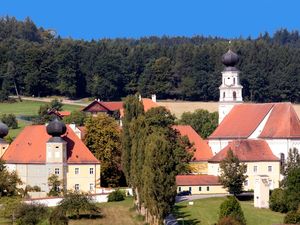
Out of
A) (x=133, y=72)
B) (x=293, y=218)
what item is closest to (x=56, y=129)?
(x=293, y=218)

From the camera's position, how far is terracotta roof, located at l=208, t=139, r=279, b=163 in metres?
81.8

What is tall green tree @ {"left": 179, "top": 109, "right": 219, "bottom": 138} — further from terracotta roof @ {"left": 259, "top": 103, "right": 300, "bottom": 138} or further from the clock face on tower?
terracotta roof @ {"left": 259, "top": 103, "right": 300, "bottom": 138}

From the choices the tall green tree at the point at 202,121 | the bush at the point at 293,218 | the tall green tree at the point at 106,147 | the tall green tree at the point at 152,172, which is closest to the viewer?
the tall green tree at the point at 152,172

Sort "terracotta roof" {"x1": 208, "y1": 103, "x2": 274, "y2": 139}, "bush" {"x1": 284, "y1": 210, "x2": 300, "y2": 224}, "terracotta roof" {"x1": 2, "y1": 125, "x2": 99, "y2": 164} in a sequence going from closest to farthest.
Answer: "bush" {"x1": 284, "y1": 210, "x2": 300, "y2": 224} → "terracotta roof" {"x1": 2, "y1": 125, "x2": 99, "y2": 164} → "terracotta roof" {"x1": 208, "y1": 103, "x2": 274, "y2": 139}

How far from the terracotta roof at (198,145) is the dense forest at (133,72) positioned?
5179cm

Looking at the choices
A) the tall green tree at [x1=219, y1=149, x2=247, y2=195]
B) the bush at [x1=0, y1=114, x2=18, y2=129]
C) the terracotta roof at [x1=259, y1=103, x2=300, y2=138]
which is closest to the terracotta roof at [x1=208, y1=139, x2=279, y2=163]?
the terracotta roof at [x1=259, y1=103, x2=300, y2=138]

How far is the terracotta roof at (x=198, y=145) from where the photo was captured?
8636 cm

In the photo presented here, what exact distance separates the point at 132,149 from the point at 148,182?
7.28 meters

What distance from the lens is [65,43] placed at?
154125mm

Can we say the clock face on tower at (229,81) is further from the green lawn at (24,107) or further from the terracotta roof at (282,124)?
the green lawn at (24,107)

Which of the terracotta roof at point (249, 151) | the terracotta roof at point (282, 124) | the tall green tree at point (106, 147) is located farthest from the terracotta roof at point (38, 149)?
the terracotta roof at point (282, 124)

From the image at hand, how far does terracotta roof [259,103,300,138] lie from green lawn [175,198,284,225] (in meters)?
9.75

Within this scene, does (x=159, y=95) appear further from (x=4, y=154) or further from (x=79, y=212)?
(x=79, y=212)

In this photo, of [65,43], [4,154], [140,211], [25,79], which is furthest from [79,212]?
[65,43]
